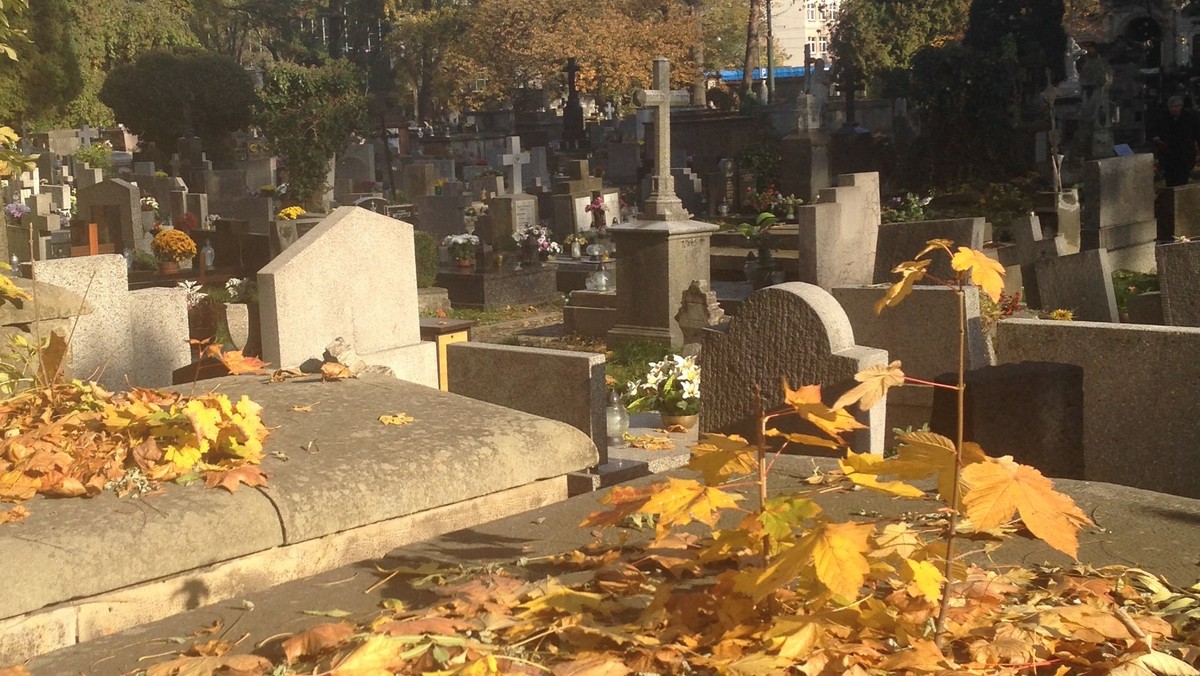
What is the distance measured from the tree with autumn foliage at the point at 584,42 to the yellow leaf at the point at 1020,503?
40832 mm

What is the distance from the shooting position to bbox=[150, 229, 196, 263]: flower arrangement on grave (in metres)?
15.0

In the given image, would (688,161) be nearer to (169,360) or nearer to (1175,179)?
(1175,179)

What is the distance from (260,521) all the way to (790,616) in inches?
62.6

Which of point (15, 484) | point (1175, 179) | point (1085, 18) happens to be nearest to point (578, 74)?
point (1085, 18)

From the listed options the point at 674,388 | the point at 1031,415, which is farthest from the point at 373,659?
the point at 674,388

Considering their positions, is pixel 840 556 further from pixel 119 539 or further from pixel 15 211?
pixel 15 211

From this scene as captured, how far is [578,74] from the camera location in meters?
43.2

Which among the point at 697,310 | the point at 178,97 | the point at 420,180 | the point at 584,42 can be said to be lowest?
the point at 697,310

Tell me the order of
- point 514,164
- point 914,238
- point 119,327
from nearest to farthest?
1. point 119,327
2. point 914,238
3. point 514,164

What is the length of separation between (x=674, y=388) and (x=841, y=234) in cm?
340

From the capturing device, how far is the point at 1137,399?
5484mm

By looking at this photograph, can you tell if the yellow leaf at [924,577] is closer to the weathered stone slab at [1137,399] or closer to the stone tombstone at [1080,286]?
the weathered stone slab at [1137,399]

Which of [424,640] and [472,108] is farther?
[472,108]

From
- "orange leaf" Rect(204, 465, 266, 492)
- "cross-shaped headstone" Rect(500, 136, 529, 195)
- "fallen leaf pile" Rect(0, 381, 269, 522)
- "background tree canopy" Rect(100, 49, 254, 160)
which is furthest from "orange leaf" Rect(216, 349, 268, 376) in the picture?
"background tree canopy" Rect(100, 49, 254, 160)
